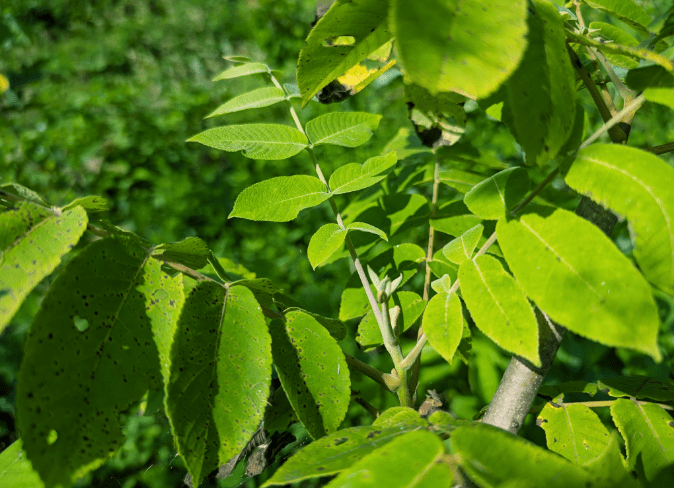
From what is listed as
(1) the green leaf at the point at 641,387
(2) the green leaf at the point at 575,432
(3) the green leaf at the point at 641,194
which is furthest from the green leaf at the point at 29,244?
(1) the green leaf at the point at 641,387

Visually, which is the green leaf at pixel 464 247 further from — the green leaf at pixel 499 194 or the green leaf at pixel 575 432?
the green leaf at pixel 575 432

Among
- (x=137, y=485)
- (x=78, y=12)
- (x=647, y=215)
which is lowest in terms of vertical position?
(x=137, y=485)

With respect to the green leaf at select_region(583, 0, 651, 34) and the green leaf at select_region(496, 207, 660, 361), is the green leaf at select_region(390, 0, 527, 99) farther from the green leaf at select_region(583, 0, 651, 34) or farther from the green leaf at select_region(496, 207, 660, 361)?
the green leaf at select_region(583, 0, 651, 34)

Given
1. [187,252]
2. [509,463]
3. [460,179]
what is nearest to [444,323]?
[509,463]

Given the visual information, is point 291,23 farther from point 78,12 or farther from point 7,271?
point 7,271

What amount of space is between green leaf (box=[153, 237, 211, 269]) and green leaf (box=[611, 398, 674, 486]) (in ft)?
2.28

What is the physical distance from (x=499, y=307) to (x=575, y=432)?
13.1 inches

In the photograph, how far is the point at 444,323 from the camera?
25.9 inches

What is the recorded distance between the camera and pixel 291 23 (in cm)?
492

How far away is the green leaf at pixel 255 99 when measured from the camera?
35.6 inches

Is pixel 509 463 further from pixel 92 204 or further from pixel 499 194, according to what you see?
pixel 92 204

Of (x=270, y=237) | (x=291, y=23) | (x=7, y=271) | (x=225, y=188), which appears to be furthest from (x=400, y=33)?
(x=291, y=23)

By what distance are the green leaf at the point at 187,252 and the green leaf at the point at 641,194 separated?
513 mm

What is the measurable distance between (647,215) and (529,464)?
277 millimetres
